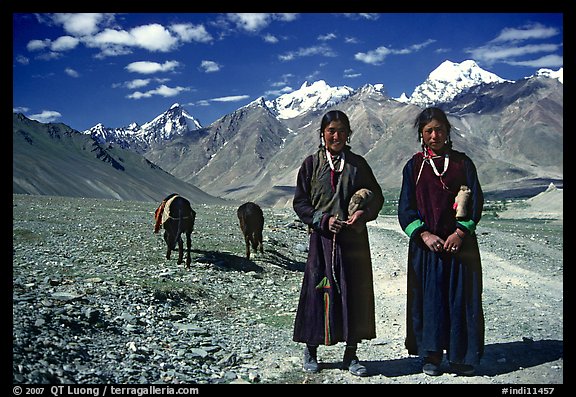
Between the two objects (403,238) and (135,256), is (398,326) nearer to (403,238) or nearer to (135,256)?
(135,256)

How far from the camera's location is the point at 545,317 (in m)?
7.64

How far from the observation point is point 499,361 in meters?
5.62

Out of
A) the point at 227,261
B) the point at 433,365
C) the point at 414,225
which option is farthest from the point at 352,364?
the point at 227,261

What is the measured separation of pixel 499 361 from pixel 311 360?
2.12 metres

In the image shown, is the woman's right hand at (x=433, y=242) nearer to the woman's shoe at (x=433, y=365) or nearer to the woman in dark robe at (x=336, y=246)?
the woman in dark robe at (x=336, y=246)

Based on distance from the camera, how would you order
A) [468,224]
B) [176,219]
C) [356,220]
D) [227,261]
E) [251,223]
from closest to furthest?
[468,224] < [356,220] < [176,219] < [227,261] < [251,223]

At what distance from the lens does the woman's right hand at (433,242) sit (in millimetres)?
5090

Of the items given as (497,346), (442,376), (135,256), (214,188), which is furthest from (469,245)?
(214,188)

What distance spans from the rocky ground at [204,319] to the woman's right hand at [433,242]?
4.45ft

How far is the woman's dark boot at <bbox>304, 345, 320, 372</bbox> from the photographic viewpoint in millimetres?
5469

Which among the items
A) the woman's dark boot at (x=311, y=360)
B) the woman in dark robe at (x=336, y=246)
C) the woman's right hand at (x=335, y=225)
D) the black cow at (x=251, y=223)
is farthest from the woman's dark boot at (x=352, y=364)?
the black cow at (x=251, y=223)

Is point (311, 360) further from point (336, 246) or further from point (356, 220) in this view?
point (356, 220)
